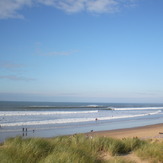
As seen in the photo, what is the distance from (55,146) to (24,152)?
1.69m

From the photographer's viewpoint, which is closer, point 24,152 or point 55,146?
point 24,152

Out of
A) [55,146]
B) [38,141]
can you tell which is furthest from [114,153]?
[38,141]

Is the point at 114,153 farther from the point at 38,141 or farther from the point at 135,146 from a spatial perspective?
the point at 38,141

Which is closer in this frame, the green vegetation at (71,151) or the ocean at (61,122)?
the green vegetation at (71,151)

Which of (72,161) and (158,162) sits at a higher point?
(72,161)

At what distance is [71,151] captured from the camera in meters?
7.17

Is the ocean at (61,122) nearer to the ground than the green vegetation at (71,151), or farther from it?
nearer to the ground

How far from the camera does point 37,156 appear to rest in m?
6.80

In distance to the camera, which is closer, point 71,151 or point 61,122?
point 71,151

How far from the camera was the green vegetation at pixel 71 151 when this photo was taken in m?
6.16

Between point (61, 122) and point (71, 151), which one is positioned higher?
point (71, 151)

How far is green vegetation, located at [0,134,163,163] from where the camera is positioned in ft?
20.2

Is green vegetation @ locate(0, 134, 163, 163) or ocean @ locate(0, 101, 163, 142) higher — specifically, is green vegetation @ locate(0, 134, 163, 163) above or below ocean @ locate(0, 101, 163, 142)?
above

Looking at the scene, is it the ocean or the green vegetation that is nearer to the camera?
the green vegetation
